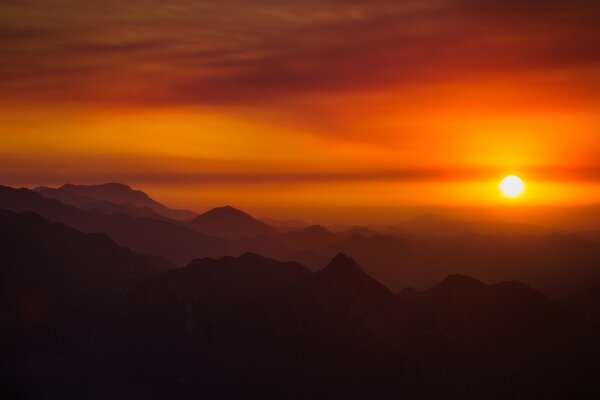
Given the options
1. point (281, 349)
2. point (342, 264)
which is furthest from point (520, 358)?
point (281, 349)

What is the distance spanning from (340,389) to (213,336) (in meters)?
38.3

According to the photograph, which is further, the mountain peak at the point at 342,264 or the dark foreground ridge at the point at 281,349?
the mountain peak at the point at 342,264

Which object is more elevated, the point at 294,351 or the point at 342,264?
the point at 342,264

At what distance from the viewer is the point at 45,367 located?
16638 centimetres

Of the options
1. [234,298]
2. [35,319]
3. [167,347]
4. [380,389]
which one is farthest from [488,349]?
[35,319]

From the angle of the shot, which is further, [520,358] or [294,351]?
[520,358]

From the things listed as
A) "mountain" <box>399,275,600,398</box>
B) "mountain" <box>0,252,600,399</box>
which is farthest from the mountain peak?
"mountain" <box>399,275,600,398</box>

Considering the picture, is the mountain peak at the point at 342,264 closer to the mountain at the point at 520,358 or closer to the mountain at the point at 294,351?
the mountain at the point at 294,351

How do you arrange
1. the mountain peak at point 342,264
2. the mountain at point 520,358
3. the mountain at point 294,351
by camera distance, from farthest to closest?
the mountain peak at point 342,264 → the mountain at point 520,358 → the mountain at point 294,351

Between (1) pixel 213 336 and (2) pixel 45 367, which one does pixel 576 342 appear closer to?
(1) pixel 213 336

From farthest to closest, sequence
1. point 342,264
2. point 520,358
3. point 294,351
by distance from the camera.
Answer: point 342,264
point 520,358
point 294,351

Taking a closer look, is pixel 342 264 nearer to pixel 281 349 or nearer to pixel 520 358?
pixel 281 349

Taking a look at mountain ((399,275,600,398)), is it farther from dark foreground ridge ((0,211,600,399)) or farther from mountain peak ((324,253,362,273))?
mountain peak ((324,253,362,273))

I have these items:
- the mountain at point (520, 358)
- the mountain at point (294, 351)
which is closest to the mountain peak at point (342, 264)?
the mountain at point (294, 351)
